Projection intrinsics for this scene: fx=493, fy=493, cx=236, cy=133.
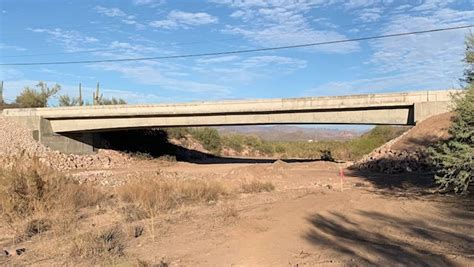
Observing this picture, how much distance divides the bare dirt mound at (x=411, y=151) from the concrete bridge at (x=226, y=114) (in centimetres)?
164

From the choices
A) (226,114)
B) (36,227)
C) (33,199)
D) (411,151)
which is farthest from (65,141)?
(36,227)

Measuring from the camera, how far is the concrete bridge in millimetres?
34312

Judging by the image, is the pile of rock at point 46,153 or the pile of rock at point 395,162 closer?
the pile of rock at point 395,162

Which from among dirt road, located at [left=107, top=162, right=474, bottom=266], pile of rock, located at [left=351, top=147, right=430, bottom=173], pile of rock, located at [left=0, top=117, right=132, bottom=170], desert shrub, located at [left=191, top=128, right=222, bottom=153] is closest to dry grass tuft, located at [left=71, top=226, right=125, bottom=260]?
dirt road, located at [left=107, top=162, right=474, bottom=266]

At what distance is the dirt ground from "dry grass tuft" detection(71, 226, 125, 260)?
22 cm

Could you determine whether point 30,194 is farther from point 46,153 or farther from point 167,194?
point 46,153

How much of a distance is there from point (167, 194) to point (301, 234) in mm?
6751

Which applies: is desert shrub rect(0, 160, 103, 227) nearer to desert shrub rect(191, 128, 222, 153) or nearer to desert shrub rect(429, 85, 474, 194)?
desert shrub rect(429, 85, 474, 194)

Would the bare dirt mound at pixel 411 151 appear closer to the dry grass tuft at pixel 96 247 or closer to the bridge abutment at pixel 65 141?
the dry grass tuft at pixel 96 247

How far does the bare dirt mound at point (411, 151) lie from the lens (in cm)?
2791

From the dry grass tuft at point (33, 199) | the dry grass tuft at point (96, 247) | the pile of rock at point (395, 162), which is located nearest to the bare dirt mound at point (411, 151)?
the pile of rock at point (395, 162)

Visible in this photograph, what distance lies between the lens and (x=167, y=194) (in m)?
15.9

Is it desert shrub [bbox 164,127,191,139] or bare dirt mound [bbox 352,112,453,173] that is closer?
bare dirt mound [bbox 352,112,453,173]

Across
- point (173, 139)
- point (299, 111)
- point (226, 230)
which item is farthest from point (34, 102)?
point (226, 230)
